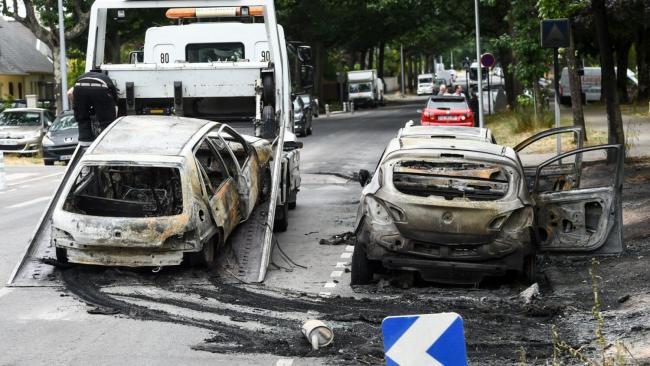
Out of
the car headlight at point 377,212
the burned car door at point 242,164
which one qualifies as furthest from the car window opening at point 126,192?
the car headlight at point 377,212

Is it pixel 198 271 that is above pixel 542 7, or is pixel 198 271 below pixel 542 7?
below

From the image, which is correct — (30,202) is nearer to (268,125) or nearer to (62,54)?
(268,125)

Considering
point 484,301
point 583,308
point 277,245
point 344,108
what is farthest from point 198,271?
point 344,108

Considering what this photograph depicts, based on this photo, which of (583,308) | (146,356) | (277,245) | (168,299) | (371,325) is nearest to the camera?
(146,356)

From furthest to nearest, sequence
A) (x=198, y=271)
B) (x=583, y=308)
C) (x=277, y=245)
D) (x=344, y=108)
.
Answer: (x=344, y=108), (x=277, y=245), (x=198, y=271), (x=583, y=308)

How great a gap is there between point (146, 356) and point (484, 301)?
3388 millimetres

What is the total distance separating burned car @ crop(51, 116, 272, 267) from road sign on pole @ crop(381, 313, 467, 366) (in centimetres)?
634

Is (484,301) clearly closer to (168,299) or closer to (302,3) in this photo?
(168,299)

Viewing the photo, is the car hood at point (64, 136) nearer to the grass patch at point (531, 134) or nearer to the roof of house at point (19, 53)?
the grass patch at point (531, 134)

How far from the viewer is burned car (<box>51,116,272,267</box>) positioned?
36.6ft

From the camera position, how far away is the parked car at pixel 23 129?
34531 millimetres

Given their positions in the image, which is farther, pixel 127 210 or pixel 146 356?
pixel 127 210

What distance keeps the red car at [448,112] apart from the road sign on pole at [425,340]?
30529mm

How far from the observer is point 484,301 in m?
10.2
